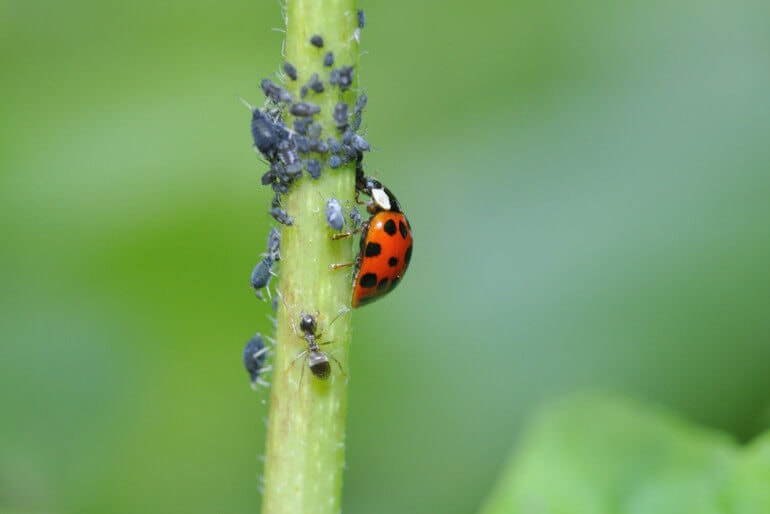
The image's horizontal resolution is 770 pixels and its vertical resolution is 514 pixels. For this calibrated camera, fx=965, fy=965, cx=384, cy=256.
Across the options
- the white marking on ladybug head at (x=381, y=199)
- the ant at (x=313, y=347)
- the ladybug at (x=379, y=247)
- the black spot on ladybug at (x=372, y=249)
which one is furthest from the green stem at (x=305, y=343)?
the white marking on ladybug head at (x=381, y=199)

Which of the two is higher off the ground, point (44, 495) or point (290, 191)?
point (44, 495)

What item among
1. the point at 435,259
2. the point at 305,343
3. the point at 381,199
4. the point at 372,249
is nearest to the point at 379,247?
the point at 372,249

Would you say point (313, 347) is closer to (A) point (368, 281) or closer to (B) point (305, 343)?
(B) point (305, 343)

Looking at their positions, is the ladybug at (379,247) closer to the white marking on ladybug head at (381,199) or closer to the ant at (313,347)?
the white marking on ladybug head at (381,199)

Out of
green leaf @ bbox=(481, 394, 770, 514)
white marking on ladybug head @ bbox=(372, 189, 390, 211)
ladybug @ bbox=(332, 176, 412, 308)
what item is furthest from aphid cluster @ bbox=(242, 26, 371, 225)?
green leaf @ bbox=(481, 394, 770, 514)

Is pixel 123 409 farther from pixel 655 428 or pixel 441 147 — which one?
pixel 655 428

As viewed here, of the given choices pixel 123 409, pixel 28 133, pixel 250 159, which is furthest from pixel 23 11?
pixel 123 409
